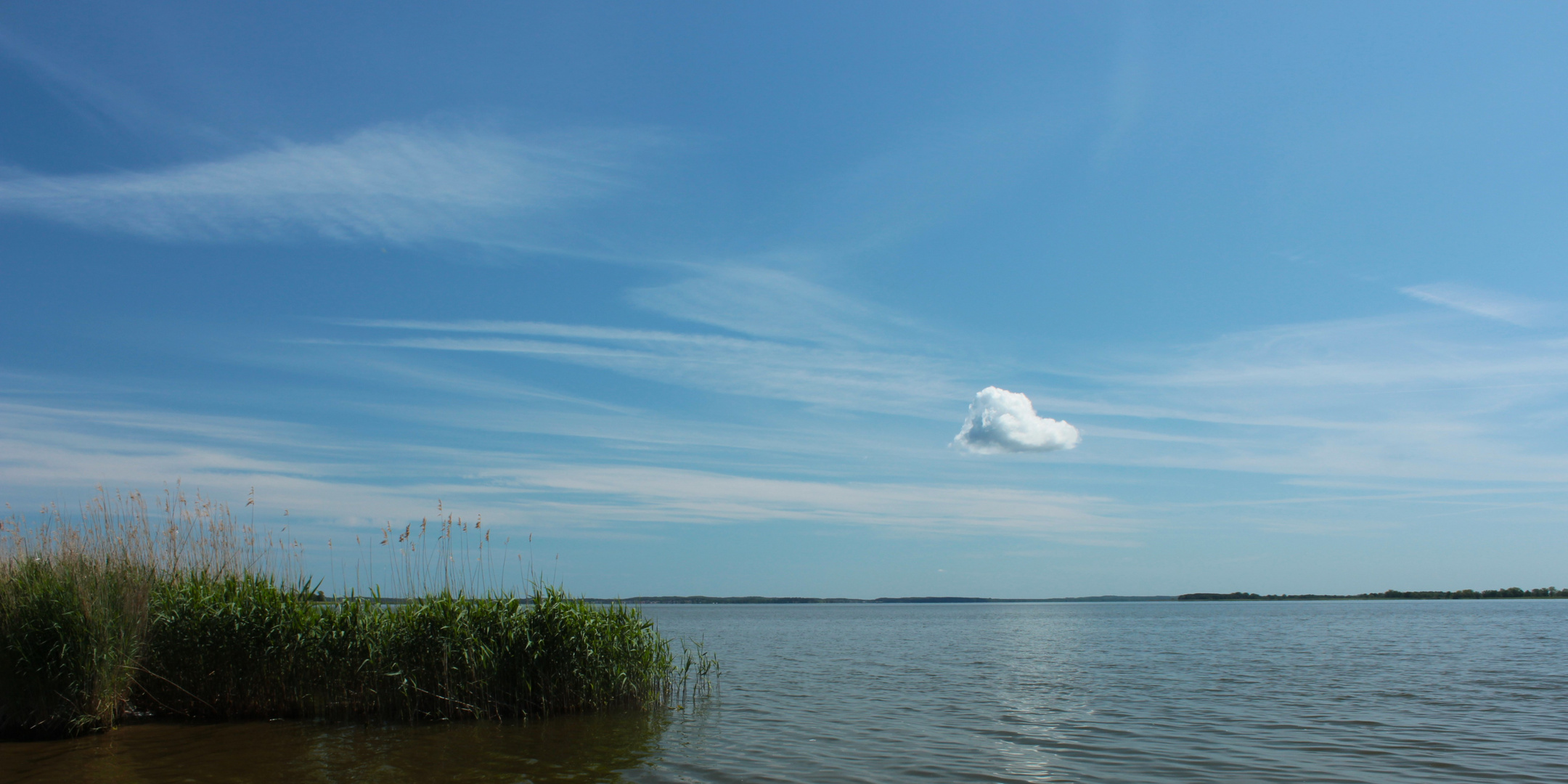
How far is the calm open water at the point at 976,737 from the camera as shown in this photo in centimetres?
1278

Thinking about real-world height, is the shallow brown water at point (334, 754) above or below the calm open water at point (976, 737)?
above

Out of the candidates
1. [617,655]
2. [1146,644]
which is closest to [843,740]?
[617,655]

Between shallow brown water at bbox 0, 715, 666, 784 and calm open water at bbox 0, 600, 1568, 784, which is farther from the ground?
shallow brown water at bbox 0, 715, 666, 784

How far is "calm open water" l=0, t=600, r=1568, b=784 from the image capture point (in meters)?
12.8

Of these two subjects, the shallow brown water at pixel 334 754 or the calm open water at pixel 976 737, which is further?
the calm open water at pixel 976 737

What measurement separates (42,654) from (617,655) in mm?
9487

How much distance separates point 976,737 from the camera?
1639 centimetres

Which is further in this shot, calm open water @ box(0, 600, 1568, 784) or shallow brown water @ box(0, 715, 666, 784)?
calm open water @ box(0, 600, 1568, 784)

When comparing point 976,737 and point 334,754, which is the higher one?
point 334,754

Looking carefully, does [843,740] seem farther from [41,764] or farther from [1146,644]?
[1146,644]

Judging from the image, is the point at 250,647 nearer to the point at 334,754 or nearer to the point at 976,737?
the point at 334,754

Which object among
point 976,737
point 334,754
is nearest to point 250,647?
point 334,754

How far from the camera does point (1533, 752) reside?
14586 mm

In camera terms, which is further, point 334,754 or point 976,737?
point 976,737
